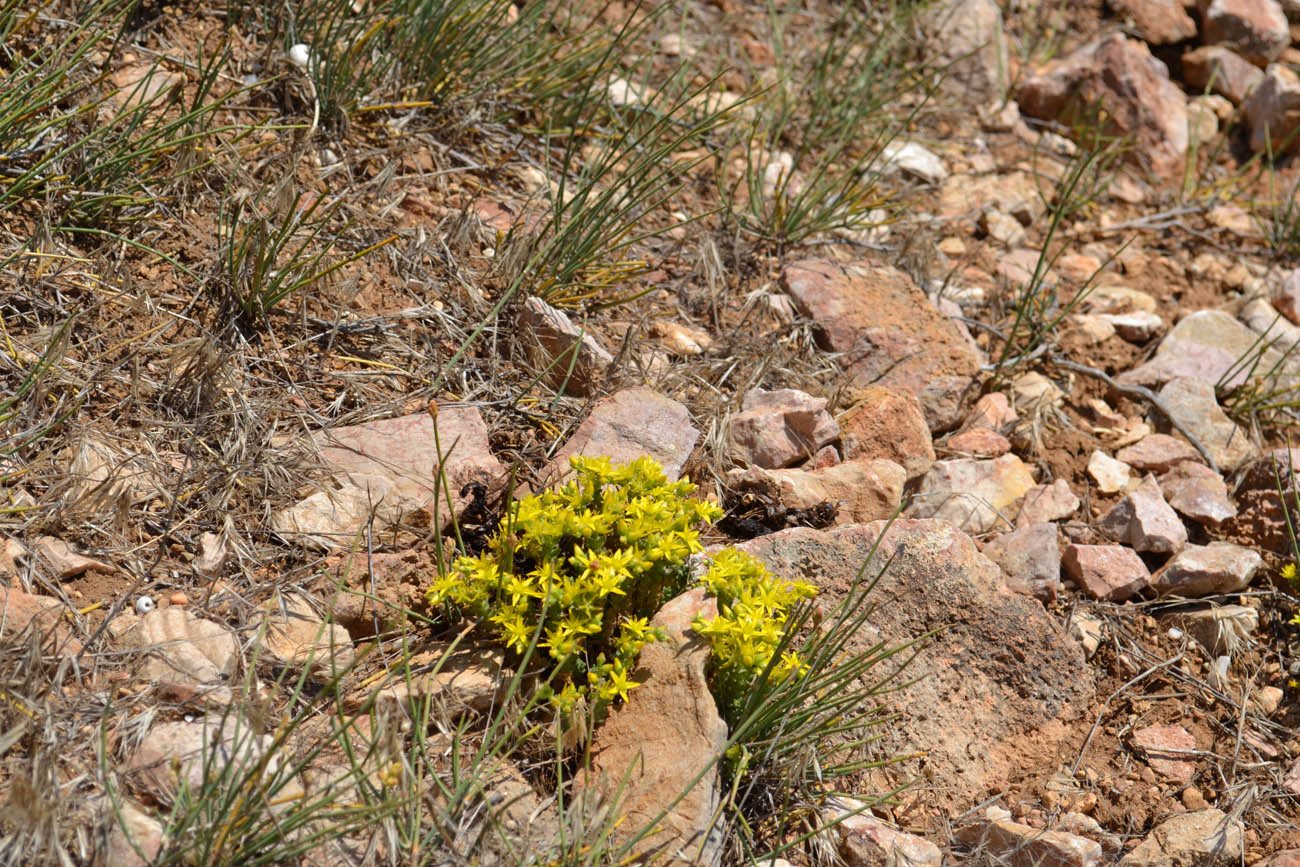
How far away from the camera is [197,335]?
8.74 feet

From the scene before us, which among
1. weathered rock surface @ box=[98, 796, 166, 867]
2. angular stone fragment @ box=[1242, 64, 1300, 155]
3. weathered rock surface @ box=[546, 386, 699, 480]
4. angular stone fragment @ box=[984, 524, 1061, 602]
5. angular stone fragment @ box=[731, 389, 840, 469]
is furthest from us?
angular stone fragment @ box=[1242, 64, 1300, 155]

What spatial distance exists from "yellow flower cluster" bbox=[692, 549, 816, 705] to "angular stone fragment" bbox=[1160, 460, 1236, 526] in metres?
1.41

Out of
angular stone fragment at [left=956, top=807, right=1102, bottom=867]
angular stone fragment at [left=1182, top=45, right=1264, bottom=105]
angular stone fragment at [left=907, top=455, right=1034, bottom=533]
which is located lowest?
angular stone fragment at [left=956, top=807, right=1102, bottom=867]

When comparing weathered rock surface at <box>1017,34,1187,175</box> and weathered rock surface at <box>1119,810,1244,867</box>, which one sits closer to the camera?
weathered rock surface at <box>1119,810,1244,867</box>

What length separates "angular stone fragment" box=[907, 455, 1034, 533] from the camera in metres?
2.87

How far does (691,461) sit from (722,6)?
8.75 ft

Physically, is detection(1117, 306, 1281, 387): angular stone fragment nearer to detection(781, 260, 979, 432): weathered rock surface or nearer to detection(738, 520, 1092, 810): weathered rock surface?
detection(781, 260, 979, 432): weathered rock surface

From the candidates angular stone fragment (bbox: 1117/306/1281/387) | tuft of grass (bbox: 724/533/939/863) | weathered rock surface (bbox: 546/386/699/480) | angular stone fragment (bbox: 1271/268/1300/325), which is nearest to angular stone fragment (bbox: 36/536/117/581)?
weathered rock surface (bbox: 546/386/699/480)

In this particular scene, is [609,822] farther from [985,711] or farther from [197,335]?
[197,335]

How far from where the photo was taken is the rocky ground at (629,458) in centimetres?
198

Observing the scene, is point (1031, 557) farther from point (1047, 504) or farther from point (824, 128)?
point (824, 128)

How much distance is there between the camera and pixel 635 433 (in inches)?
106

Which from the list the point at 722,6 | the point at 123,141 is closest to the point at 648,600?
the point at 123,141

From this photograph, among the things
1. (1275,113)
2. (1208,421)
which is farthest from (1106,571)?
(1275,113)
